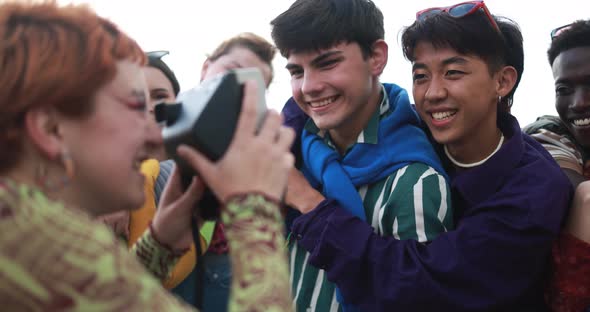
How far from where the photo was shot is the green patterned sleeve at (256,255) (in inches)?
37.4

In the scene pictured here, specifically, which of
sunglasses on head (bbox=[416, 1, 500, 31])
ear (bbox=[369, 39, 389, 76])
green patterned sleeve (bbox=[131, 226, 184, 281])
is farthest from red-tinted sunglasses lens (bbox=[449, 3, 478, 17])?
green patterned sleeve (bbox=[131, 226, 184, 281])

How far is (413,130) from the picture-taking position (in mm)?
2121

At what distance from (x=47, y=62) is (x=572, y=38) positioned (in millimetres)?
2507

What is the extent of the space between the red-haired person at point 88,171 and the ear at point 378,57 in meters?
1.35

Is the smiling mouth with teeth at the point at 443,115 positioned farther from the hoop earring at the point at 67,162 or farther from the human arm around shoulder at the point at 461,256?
the hoop earring at the point at 67,162

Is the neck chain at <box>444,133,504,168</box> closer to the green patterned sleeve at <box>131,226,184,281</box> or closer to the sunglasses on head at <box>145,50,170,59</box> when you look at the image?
the green patterned sleeve at <box>131,226,184,281</box>

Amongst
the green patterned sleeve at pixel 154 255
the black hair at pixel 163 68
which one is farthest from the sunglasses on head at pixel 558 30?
the green patterned sleeve at pixel 154 255

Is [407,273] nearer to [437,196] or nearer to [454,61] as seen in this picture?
[437,196]

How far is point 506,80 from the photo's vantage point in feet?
7.19

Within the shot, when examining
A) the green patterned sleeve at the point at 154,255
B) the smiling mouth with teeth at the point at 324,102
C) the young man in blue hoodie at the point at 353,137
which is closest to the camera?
the green patterned sleeve at the point at 154,255

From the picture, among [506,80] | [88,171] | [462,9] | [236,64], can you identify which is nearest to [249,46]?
[236,64]

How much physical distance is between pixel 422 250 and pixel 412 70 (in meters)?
0.76

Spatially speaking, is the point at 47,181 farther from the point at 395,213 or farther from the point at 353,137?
the point at 353,137

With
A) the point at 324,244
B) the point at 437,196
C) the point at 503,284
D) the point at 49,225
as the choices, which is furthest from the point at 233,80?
the point at 503,284
